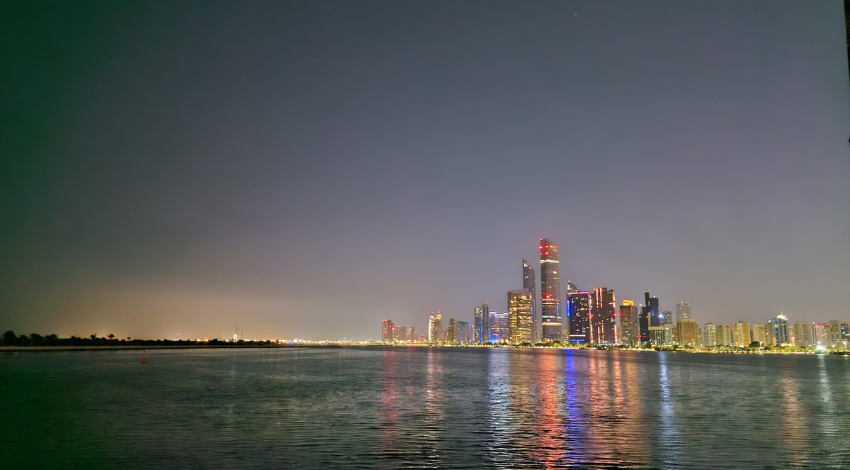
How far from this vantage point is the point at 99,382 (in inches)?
2398

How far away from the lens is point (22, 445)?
26.2 m

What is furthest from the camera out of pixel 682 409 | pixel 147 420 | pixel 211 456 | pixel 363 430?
pixel 682 409

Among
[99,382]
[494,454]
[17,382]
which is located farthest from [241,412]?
[17,382]

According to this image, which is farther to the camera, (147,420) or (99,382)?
(99,382)

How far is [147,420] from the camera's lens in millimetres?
33688

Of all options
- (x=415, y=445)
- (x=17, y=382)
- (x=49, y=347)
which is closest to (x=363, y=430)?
(x=415, y=445)

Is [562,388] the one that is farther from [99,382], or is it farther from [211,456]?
[99,382]

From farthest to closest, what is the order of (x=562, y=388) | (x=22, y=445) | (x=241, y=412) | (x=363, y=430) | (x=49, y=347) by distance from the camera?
(x=49, y=347)
(x=562, y=388)
(x=241, y=412)
(x=363, y=430)
(x=22, y=445)

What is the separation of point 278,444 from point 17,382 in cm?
5319

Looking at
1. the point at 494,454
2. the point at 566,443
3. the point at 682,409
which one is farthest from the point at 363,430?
A: the point at 682,409

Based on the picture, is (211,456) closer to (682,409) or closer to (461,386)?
(682,409)

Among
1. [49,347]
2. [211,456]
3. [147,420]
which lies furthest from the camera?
[49,347]

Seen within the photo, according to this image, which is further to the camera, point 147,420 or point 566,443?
point 147,420

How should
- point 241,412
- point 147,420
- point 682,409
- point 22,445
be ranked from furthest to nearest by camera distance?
1. point 682,409
2. point 241,412
3. point 147,420
4. point 22,445
